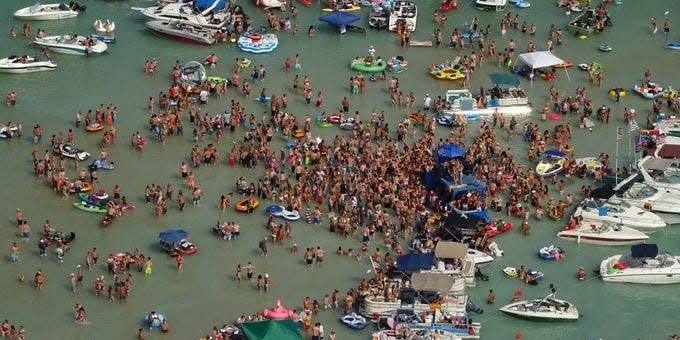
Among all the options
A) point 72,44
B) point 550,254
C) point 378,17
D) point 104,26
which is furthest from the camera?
point 378,17

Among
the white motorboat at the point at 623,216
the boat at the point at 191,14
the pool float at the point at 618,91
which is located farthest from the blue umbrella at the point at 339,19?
the white motorboat at the point at 623,216

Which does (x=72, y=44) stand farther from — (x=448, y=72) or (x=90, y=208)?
(x=448, y=72)

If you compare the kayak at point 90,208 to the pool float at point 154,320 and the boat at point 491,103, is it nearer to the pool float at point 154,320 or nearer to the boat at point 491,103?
the pool float at point 154,320

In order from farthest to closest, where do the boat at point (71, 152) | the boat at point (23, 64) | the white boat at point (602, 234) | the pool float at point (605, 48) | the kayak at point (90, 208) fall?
the pool float at point (605, 48), the boat at point (23, 64), the boat at point (71, 152), the kayak at point (90, 208), the white boat at point (602, 234)

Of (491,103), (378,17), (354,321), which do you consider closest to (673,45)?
(491,103)

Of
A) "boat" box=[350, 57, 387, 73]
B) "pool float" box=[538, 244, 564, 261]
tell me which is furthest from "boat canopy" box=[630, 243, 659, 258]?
"boat" box=[350, 57, 387, 73]
